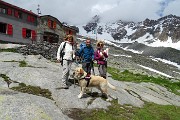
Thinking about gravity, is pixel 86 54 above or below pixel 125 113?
above

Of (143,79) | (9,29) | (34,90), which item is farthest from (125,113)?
(9,29)

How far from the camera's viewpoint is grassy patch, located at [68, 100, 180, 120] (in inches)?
642

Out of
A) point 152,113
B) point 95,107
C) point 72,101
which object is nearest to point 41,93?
point 72,101

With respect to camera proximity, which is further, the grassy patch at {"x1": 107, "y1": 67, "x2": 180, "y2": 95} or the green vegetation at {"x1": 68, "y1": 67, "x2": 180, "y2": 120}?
the grassy patch at {"x1": 107, "y1": 67, "x2": 180, "y2": 95}

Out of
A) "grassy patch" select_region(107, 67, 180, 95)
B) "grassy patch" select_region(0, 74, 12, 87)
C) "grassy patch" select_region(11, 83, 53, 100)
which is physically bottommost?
"grassy patch" select_region(107, 67, 180, 95)

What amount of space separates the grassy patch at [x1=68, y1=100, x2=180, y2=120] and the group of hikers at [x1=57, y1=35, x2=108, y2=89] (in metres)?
2.34

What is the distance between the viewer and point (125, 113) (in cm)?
1766

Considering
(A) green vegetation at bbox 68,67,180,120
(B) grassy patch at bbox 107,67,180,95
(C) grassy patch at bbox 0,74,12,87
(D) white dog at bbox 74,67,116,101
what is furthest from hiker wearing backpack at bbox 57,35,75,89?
(B) grassy patch at bbox 107,67,180,95

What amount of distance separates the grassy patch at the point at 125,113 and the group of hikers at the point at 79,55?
2.34 metres

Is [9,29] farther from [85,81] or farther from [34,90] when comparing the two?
[85,81]

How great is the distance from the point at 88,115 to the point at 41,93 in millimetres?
3567

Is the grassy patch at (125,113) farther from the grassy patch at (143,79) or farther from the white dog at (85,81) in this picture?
the grassy patch at (143,79)

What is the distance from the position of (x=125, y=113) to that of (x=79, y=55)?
5.01 m

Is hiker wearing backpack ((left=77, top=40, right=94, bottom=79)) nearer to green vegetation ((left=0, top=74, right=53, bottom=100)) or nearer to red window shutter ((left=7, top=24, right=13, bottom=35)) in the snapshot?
green vegetation ((left=0, top=74, right=53, bottom=100))
